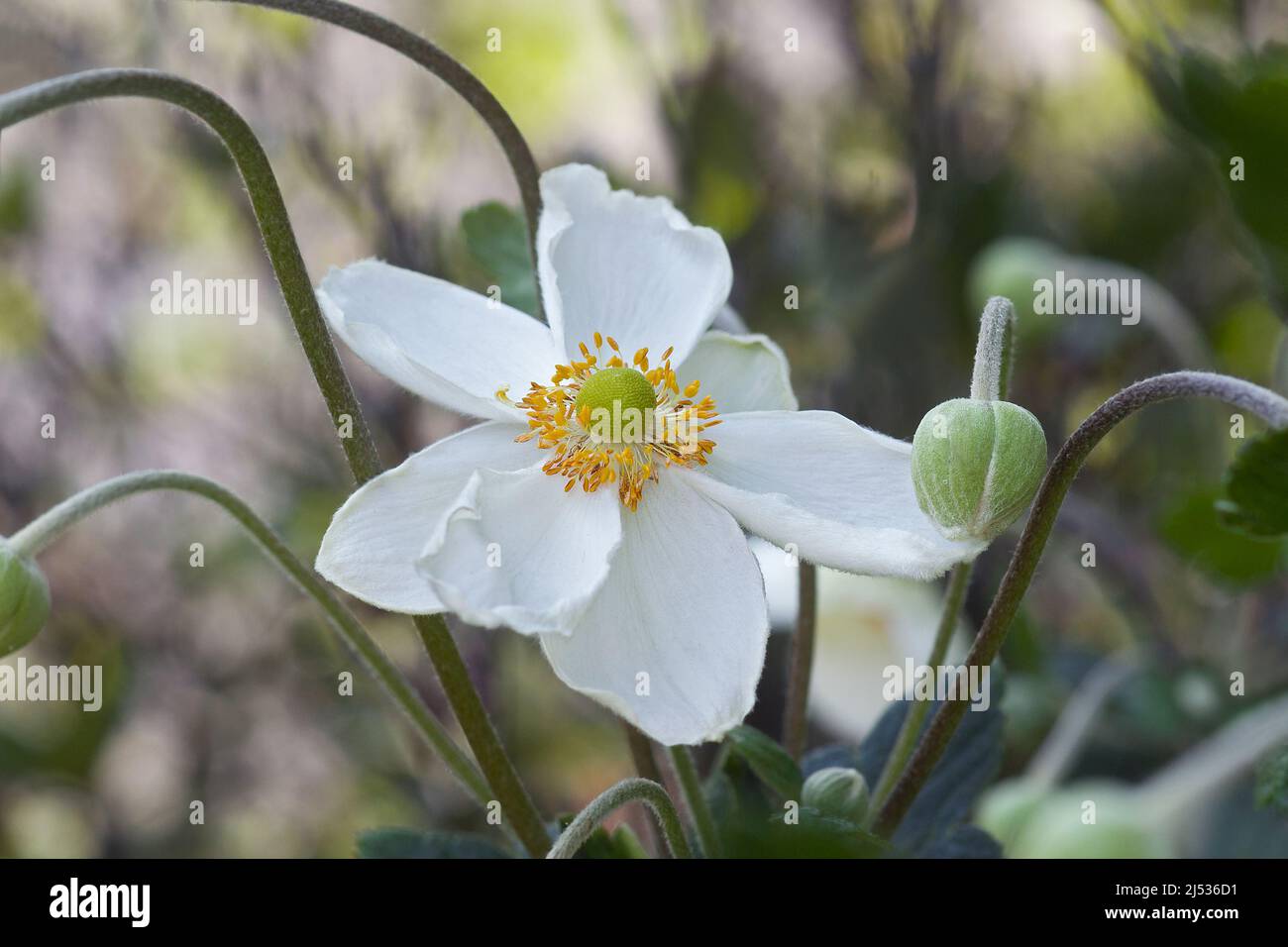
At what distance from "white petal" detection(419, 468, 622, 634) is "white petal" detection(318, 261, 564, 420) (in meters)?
0.04

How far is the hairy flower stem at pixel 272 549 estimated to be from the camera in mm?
473

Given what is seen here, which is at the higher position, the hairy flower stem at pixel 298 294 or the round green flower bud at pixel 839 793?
the hairy flower stem at pixel 298 294

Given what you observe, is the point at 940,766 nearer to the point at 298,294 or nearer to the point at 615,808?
the point at 615,808

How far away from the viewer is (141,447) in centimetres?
143

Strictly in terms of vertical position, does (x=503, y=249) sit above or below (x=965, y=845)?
above

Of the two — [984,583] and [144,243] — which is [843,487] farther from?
[144,243]

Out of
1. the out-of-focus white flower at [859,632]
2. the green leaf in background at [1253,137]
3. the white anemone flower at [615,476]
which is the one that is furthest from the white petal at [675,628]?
the out-of-focus white flower at [859,632]

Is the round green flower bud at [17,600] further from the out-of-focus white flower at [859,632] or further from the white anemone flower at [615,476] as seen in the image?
the out-of-focus white flower at [859,632]

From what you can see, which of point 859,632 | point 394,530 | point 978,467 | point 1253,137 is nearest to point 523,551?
point 394,530

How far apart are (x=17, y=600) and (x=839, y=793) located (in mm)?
281

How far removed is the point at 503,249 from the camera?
0.61m

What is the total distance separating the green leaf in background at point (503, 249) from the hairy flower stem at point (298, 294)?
6.1 inches

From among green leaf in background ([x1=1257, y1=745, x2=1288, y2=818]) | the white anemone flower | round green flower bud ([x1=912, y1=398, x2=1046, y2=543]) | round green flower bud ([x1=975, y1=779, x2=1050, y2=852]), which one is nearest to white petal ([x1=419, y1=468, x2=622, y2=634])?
the white anemone flower
